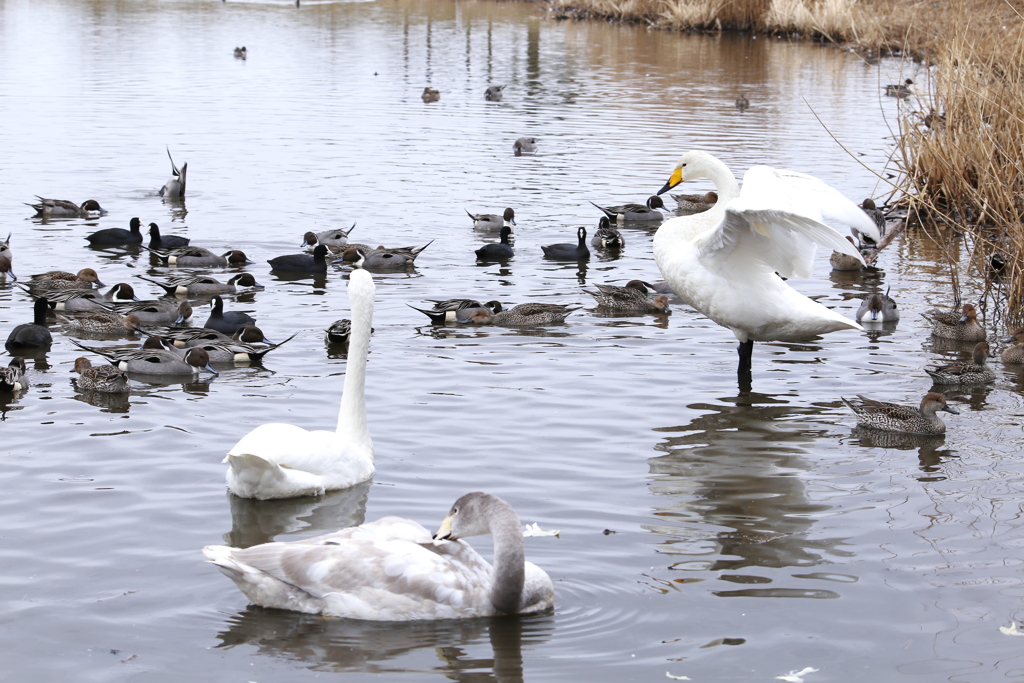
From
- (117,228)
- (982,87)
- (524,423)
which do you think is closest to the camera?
(524,423)

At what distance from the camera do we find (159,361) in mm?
9688

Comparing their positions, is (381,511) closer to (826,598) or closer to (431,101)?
(826,598)

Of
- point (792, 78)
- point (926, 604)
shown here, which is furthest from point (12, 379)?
point (792, 78)

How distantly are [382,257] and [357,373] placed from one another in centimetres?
614

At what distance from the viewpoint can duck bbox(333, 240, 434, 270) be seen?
44.4ft

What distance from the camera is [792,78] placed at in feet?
113

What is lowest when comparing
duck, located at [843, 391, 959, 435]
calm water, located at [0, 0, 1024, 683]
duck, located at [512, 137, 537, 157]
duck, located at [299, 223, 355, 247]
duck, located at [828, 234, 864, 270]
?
calm water, located at [0, 0, 1024, 683]

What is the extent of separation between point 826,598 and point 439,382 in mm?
4379

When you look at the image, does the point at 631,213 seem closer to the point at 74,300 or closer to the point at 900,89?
the point at 74,300

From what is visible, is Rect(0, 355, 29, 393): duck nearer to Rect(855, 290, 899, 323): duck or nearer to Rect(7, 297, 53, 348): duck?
Rect(7, 297, 53, 348): duck

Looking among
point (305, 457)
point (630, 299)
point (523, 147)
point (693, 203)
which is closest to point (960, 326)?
point (630, 299)

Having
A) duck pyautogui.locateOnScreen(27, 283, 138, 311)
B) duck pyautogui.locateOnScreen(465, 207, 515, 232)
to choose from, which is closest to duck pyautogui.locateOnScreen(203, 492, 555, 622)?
duck pyautogui.locateOnScreen(27, 283, 138, 311)

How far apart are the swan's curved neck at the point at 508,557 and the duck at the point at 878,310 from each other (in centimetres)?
691

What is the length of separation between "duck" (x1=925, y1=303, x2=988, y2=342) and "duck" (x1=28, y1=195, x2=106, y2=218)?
420 inches
